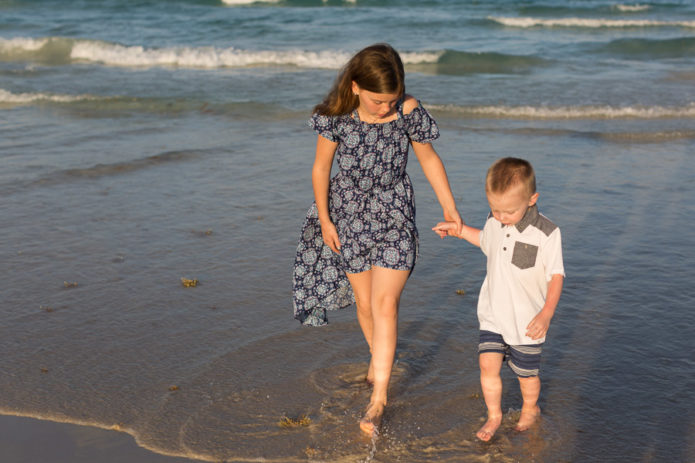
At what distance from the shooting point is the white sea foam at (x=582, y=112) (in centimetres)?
1067

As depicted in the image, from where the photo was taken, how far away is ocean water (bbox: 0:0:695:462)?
11.4 feet

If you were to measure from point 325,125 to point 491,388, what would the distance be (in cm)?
144

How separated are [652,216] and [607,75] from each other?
29.0 feet

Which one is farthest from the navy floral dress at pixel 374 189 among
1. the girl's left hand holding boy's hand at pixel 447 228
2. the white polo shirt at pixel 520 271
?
the white polo shirt at pixel 520 271

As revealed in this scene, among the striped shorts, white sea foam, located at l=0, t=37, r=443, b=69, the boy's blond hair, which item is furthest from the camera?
white sea foam, located at l=0, t=37, r=443, b=69

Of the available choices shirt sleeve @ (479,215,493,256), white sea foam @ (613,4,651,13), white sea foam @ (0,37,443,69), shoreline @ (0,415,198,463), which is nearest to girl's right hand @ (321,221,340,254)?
shirt sleeve @ (479,215,493,256)

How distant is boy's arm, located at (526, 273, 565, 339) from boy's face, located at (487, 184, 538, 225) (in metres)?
0.30

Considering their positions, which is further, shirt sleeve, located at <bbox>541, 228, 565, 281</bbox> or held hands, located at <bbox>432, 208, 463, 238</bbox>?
held hands, located at <bbox>432, 208, 463, 238</bbox>

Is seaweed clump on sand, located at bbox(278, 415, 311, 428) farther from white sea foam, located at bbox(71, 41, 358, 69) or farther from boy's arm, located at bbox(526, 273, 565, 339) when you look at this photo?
white sea foam, located at bbox(71, 41, 358, 69)

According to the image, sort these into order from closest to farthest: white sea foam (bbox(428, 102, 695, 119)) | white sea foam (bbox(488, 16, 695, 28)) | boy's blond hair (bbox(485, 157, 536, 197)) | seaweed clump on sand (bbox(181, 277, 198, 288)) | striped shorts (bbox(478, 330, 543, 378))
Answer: boy's blond hair (bbox(485, 157, 536, 197)) → striped shorts (bbox(478, 330, 543, 378)) → seaweed clump on sand (bbox(181, 277, 198, 288)) → white sea foam (bbox(428, 102, 695, 119)) → white sea foam (bbox(488, 16, 695, 28))

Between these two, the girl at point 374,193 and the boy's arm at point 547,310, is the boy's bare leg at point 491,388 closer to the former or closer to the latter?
the boy's arm at point 547,310

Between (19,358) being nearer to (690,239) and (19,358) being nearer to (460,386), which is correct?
(460,386)

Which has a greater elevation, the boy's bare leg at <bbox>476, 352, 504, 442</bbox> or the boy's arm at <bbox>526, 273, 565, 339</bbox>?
the boy's arm at <bbox>526, 273, 565, 339</bbox>

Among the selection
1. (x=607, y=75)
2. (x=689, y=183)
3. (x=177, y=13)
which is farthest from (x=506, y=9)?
(x=689, y=183)
